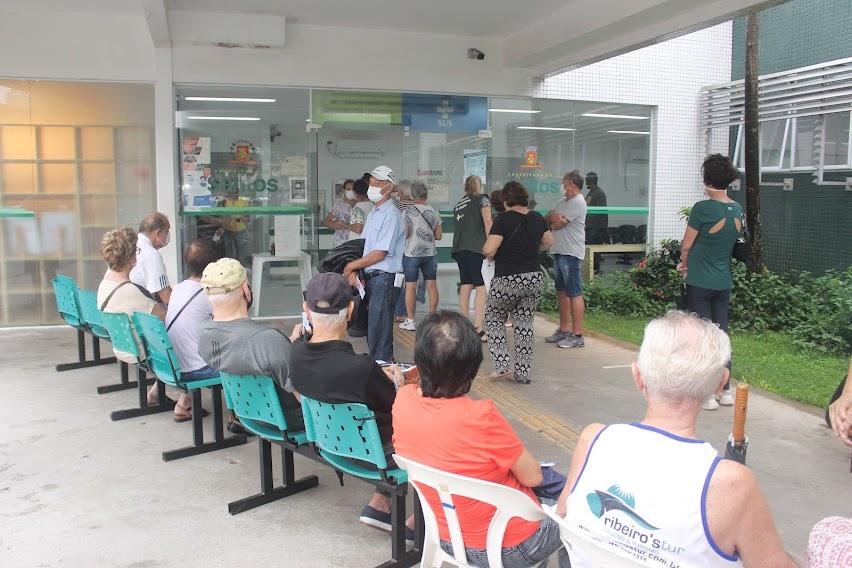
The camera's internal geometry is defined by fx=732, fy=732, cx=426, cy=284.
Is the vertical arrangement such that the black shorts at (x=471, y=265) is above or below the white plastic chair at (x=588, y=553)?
above

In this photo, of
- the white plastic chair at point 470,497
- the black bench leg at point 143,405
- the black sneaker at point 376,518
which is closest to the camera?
the white plastic chair at point 470,497

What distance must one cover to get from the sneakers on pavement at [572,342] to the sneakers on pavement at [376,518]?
413 centimetres

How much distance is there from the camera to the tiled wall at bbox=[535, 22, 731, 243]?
373 inches

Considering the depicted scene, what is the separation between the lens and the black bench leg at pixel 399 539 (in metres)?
2.87

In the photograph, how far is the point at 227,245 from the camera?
323 inches

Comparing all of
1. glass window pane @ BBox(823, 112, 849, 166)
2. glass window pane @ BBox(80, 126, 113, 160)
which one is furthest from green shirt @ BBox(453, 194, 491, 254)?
glass window pane @ BBox(823, 112, 849, 166)

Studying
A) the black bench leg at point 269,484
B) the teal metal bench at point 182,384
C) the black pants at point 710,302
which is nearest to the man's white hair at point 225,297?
the teal metal bench at point 182,384

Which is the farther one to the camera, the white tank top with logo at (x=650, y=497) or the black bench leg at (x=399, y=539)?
the black bench leg at (x=399, y=539)

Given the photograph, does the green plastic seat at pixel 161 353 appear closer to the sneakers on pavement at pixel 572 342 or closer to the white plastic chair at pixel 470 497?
the white plastic chair at pixel 470 497

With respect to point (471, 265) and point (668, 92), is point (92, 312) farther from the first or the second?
point (668, 92)

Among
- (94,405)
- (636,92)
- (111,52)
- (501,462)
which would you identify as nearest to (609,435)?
(501,462)

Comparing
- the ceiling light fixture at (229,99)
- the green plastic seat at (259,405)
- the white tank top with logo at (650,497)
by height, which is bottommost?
the green plastic seat at (259,405)

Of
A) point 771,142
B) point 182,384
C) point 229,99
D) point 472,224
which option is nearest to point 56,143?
point 229,99

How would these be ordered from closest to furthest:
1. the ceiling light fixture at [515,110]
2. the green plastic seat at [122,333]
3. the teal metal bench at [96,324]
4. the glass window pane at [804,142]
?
1. the green plastic seat at [122,333]
2. the teal metal bench at [96,324]
3. the ceiling light fixture at [515,110]
4. the glass window pane at [804,142]
